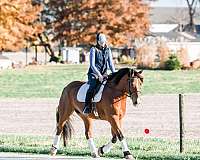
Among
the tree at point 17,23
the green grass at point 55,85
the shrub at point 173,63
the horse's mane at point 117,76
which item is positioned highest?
the tree at point 17,23

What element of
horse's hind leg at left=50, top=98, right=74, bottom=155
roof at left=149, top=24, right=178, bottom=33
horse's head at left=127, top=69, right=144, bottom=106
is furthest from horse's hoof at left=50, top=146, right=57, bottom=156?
roof at left=149, top=24, right=178, bottom=33

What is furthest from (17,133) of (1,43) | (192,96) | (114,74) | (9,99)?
(1,43)

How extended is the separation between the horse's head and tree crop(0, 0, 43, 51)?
181 feet

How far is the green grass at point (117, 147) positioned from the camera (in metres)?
14.5

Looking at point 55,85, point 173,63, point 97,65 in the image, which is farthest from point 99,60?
point 173,63

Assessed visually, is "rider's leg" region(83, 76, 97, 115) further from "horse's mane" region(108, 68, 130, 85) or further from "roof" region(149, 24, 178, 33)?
"roof" region(149, 24, 178, 33)

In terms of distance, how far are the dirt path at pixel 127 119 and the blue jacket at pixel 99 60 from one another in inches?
235

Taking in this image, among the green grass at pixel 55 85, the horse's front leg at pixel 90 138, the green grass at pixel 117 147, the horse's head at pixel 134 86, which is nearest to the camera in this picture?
the horse's head at pixel 134 86

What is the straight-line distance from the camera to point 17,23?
A: 259 ft

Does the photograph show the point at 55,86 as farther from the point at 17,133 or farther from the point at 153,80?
the point at 17,133

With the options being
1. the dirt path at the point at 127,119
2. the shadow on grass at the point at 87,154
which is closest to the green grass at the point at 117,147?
the shadow on grass at the point at 87,154

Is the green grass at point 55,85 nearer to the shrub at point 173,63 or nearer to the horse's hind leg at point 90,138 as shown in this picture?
the shrub at point 173,63

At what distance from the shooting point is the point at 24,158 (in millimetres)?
13867

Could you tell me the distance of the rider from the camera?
14047 millimetres
